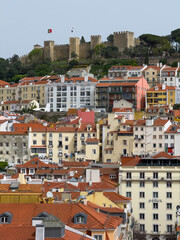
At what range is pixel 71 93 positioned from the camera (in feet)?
361

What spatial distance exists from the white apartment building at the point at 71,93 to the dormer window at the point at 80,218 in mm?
78990

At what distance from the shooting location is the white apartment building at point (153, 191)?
5353 centimetres

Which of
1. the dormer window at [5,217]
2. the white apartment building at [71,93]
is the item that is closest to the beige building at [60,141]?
the white apartment building at [71,93]

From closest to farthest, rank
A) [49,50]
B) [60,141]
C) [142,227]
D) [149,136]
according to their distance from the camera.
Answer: [142,227] < [149,136] < [60,141] < [49,50]

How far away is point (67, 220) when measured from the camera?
2891cm

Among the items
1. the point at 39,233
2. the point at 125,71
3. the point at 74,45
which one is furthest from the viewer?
the point at 74,45

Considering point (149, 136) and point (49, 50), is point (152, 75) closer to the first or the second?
point (49, 50)

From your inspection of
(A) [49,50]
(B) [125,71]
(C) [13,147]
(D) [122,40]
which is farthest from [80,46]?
(C) [13,147]

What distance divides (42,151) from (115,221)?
5119 cm

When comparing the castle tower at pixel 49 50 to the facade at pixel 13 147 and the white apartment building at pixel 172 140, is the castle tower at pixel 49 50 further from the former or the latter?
the white apartment building at pixel 172 140

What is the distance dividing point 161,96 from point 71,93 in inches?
577

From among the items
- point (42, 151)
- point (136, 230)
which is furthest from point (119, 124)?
point (136, 230)

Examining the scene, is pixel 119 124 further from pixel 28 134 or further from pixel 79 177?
pixel 79 177

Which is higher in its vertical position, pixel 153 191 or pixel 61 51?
pixel 61 51
